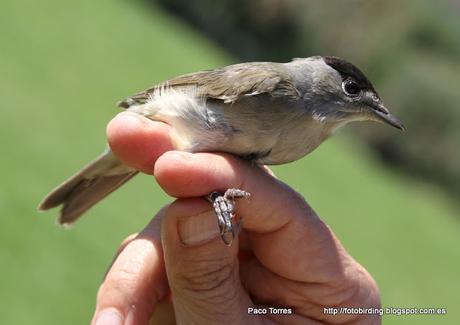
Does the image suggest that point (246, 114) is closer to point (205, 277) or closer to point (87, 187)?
point (205, 277)

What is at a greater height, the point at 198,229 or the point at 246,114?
the point at 246,114

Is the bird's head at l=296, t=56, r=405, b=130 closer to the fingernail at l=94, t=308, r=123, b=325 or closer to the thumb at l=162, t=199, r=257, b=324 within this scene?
the thumb at l=162, t=199, r=257, b=324

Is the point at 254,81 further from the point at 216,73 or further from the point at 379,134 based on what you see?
the point at 379,134

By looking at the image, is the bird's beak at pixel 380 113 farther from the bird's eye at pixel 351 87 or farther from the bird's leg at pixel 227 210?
the bird's leg at pixel 227 210

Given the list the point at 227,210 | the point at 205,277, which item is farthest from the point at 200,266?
the point at 227,210

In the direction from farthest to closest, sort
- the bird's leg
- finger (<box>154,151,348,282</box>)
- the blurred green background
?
the blurred green background
finger (<box>154,151,348,282</box>)
the bird's leg

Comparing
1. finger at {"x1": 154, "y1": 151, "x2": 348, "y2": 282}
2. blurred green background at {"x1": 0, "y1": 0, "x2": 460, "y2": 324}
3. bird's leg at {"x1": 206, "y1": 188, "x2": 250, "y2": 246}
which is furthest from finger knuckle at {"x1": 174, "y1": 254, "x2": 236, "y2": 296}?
blurred green background at {"x1": 0, "y1": 0, "x2": 460, "y2": 324}

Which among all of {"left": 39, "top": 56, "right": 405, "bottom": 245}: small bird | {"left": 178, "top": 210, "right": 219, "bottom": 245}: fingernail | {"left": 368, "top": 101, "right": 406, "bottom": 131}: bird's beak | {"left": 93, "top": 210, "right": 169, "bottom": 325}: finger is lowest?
{"left": 93, "top": 210, "right": 169, "bottom": 325}: finger
